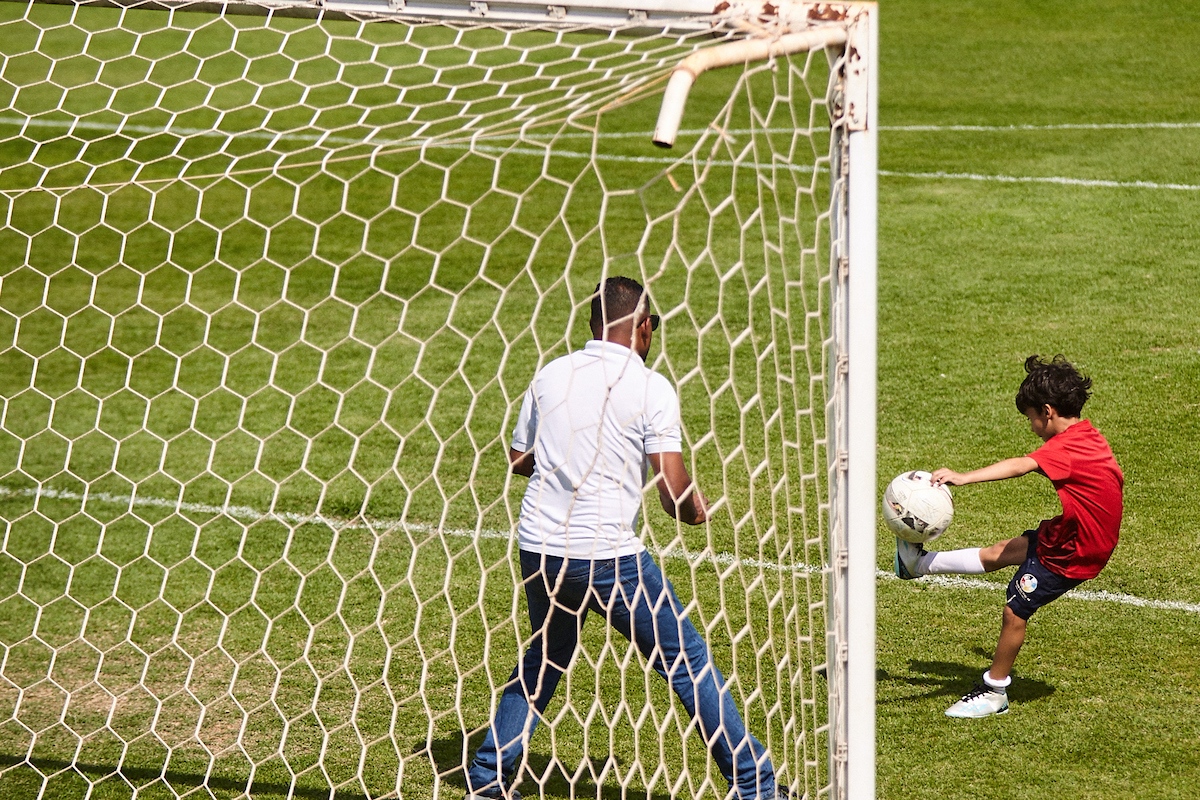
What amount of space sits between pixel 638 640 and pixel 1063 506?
1.72 m

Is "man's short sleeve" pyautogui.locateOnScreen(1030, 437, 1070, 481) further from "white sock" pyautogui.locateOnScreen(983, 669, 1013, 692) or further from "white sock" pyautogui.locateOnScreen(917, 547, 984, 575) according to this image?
"white sock" pyautogui.locateOnScreen(983, 669, 1013, 692)

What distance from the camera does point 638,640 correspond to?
407 cm

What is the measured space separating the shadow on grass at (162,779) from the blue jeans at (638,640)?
76 cm

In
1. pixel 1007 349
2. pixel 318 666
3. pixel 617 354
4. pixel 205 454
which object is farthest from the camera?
pixel 1007 349

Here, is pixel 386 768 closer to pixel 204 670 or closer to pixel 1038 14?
pixel 204 670

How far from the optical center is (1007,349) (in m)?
8.48

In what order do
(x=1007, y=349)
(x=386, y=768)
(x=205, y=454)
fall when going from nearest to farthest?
(x=386, y=768) → (x=205, y=454) → (x=1007, y=349)

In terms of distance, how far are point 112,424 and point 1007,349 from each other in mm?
5835

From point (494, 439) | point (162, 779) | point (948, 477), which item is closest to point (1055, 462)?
point (948, 477)

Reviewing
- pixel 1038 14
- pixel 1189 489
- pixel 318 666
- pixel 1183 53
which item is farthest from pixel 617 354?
pixel 1038 14

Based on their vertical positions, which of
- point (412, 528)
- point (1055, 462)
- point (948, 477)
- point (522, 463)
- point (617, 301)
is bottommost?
point (412, 528)

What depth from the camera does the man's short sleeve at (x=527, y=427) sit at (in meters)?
4.07

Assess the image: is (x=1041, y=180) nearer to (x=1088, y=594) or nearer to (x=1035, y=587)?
(x=1088, y=594)

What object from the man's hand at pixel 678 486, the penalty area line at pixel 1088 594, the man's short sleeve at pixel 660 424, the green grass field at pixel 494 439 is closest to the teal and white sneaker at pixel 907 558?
the green grass field at pixel 494 439
